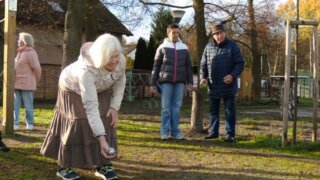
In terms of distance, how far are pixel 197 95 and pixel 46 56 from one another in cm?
1974

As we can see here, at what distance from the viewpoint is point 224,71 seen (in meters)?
8.23

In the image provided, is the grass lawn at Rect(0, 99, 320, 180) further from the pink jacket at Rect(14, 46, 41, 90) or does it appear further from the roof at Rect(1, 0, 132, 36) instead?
the roof at Rect(1, 0, 132, 36)

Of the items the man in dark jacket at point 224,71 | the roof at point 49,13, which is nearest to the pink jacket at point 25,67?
the man in dark jacket at point 224,71

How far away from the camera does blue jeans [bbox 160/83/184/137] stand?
8320mm

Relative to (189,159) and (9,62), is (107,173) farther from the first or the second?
(9,62)

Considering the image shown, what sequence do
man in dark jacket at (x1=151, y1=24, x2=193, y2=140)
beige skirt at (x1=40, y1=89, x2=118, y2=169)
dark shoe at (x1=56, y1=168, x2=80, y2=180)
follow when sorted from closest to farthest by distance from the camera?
beige skirt at (x1=40, y1=89, x2=118, y2=169) < dark shoe at (x1=56, y1=168, x2=80, y2=180) < man in dark jacket at (x1=151, y1=24, x2=193, y2=140)

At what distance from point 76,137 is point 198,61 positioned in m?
5.18

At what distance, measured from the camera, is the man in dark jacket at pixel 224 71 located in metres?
8.16

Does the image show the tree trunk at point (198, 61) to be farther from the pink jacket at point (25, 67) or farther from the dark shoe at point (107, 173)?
the dark shoe at point (107, 173)

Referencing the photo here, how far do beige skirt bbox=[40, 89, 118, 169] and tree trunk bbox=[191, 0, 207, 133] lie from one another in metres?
4.32

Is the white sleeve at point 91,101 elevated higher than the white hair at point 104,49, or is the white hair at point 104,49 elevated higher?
the white hair at point 104,49

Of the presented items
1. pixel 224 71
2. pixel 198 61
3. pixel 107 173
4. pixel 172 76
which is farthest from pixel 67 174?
pixel 198 61

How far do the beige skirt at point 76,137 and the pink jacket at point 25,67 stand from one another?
14.0ft

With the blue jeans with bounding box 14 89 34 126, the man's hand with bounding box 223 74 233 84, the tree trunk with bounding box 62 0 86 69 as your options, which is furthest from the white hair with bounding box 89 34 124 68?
the tree trunk with bounding box 62 0 86 69
